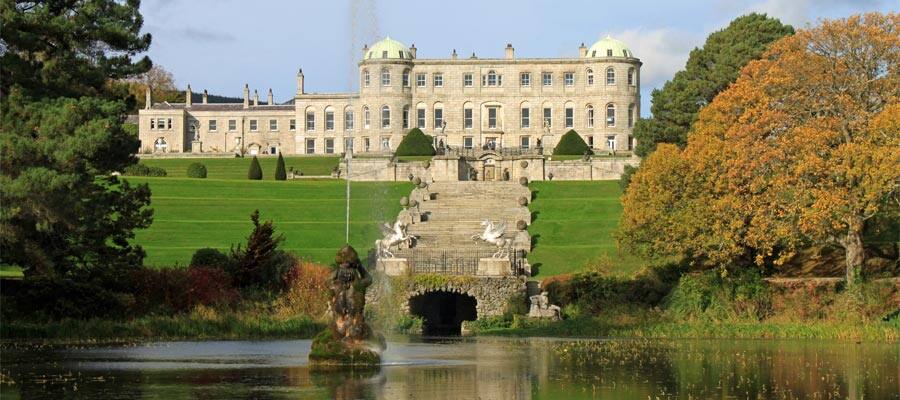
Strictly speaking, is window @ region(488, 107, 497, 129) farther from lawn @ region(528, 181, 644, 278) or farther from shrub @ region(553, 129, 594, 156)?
lawn @ region(528, 181, 644, 278)

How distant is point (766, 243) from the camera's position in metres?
42.8

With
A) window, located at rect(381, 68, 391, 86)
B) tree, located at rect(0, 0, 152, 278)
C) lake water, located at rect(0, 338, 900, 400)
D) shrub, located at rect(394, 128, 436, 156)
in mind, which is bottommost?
lake water, located at rect(0, 338, 900, 400)

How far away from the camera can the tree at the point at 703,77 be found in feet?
239

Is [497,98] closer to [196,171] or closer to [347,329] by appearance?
[196,171]

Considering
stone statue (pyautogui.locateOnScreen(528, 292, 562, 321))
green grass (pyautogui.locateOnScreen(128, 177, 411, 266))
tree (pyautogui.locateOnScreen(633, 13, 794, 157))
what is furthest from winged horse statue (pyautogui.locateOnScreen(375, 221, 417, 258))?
tree (pyautogui.locateOnScreen(633, 13, 794, 157))

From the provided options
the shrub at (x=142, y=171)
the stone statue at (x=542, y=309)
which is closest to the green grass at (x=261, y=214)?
the shrub at (x=142, y=171)

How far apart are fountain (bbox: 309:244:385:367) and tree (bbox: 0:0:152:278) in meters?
7.74

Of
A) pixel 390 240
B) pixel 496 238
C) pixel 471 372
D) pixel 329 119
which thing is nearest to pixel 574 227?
pixel 496 238

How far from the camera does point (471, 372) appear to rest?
2770cm

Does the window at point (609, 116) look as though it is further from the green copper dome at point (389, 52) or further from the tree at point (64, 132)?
the tree at point (64, 132)

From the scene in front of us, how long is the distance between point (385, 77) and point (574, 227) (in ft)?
169

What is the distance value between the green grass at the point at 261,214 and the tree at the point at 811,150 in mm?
17399

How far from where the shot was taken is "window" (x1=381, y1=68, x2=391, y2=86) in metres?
113

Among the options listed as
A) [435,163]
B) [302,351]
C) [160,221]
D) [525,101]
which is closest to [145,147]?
[525,101]
